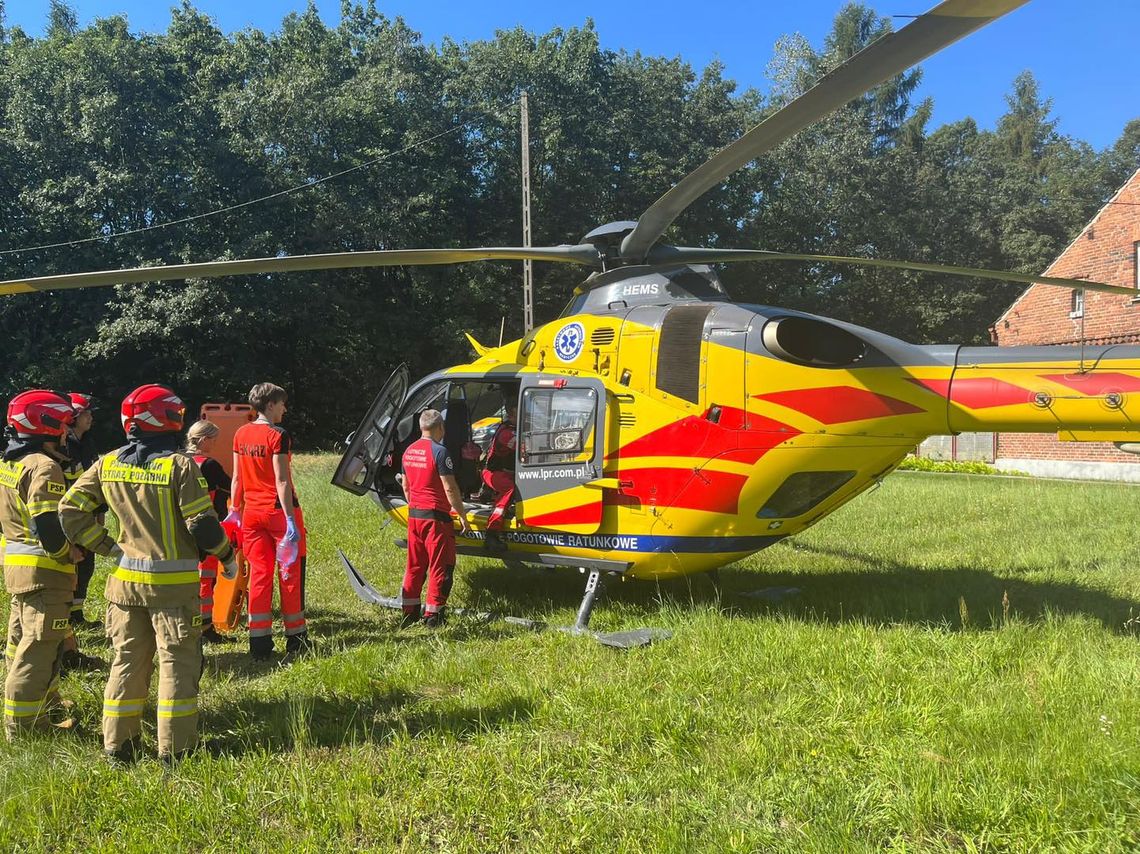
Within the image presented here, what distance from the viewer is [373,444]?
7.43 metres

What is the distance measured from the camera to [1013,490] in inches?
564

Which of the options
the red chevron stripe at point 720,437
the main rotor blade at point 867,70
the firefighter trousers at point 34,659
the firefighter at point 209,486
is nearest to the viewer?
the main rotor blade at point 867,70

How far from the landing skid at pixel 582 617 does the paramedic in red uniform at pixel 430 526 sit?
0.99 feet

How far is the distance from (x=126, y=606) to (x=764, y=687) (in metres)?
3.44

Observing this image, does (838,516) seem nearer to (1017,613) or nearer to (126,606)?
(1017,613)

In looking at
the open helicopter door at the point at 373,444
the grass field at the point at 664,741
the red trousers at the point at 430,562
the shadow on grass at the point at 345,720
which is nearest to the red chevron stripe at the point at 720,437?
the grass field at the point at 664,741

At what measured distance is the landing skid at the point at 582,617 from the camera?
5.37m

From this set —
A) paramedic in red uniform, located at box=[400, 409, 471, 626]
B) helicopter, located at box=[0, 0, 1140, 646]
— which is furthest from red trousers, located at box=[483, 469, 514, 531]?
paramedic in red uniform, located at box=[400, 409, 471, 626]

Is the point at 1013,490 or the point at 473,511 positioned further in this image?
the point at 1013,490

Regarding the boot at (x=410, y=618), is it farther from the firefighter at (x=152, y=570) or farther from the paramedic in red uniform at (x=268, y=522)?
the firefighter at (x=152, y=570)

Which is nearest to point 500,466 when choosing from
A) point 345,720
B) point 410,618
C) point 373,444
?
point 373,444

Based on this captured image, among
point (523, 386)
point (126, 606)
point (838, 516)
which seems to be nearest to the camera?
point (126, 606)

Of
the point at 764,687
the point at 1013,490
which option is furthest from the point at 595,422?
the point at 1013,490

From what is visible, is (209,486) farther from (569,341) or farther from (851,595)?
(851,595)
